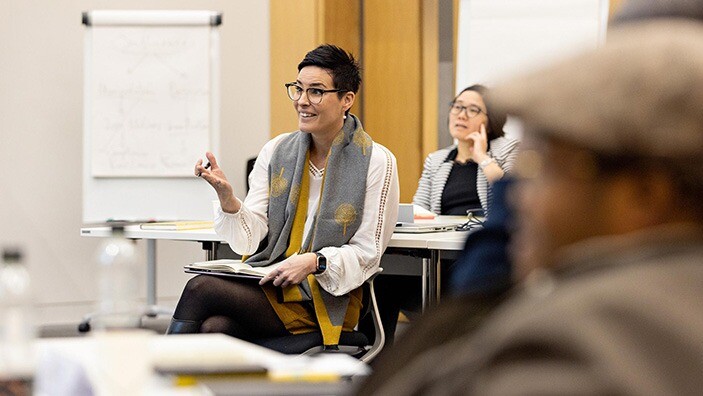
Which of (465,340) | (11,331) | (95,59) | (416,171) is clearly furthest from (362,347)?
(416,171)

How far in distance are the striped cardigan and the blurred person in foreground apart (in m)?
4.52

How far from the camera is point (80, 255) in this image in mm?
6906

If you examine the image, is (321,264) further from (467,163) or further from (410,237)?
(467,163)

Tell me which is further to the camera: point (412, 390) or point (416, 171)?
point (416, 171)

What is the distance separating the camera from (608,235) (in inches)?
32.8

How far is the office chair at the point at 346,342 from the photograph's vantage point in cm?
337

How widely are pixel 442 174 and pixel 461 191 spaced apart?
0.56ft

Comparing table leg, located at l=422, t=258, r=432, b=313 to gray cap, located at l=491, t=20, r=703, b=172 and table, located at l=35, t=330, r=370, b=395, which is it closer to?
table, located at l=35, t=330, r=370, b=395

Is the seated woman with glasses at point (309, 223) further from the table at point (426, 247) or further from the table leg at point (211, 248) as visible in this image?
the table leg at point (211, 248)

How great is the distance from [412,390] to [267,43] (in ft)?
21.3

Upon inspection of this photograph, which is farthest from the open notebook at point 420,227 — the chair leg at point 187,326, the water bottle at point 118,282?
the water bottle at point 118,282

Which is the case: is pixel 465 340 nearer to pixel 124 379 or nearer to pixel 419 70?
pixel 124 379

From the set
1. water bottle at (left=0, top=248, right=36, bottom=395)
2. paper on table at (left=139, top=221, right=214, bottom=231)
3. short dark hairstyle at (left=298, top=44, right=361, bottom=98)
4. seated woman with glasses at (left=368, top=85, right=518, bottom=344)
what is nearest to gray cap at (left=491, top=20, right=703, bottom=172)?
water bottle at (left=0, top=248, right=36, bottom=395)

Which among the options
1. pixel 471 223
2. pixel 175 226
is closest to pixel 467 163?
pixel 471 223
